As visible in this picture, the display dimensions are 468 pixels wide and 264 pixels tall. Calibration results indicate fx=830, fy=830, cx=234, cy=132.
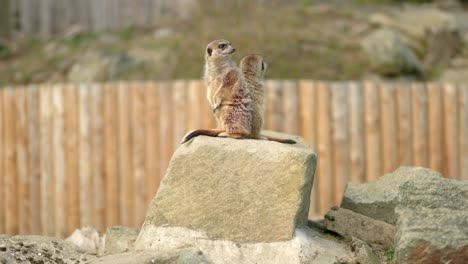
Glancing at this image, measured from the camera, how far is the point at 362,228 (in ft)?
18.3

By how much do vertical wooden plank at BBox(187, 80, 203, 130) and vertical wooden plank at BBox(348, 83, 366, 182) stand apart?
1.72m

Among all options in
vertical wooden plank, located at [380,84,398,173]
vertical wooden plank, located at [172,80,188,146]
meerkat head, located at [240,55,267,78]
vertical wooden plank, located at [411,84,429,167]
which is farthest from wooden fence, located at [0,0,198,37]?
meerkat head, located at [240,55,267,78]

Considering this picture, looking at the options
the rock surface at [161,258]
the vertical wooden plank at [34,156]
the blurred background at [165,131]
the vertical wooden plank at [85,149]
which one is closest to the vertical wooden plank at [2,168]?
the blurred background at [165,131]

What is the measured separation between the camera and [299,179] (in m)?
5.14

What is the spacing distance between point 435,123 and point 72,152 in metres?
4.40

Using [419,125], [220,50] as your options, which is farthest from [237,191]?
[419,125]

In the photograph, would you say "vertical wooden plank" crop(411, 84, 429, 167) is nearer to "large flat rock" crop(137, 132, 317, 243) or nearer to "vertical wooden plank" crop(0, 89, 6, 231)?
"large flat rock" crop(137, 132, 317, 243)

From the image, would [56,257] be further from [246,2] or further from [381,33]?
[246,2]

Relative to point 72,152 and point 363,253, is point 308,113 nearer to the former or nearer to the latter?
point 72,152

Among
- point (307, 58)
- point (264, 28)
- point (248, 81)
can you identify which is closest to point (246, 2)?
point (264, 28)

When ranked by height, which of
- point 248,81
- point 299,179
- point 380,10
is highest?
point 380,10

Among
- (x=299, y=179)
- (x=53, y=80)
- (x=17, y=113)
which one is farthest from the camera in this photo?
(x=53, y=80)

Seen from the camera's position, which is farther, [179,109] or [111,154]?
[111,154]

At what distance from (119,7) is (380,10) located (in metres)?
5.24
